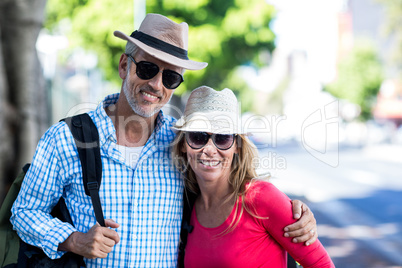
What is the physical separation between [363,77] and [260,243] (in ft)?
155

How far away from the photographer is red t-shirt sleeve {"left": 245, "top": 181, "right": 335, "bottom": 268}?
2.43m

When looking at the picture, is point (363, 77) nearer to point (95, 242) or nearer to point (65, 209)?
point (65, 209)

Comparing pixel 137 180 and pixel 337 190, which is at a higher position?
pixel 137 180

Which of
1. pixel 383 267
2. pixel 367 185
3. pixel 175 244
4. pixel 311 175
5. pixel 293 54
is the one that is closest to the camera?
pixel 175 244

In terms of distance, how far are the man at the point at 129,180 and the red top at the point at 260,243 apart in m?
0.08

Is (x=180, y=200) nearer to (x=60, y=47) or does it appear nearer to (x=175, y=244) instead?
(x=175, y=244)

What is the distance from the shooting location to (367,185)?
672 inches

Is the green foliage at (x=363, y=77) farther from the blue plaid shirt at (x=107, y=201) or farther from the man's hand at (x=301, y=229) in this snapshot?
the blue plaid shirt at (x=107, y=201)

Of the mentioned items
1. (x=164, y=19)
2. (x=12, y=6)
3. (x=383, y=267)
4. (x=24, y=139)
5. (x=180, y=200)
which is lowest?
(x=383, y=267)

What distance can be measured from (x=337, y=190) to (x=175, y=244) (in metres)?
14.1

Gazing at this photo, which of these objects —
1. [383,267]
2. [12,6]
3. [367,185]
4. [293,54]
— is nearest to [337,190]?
[367,185]

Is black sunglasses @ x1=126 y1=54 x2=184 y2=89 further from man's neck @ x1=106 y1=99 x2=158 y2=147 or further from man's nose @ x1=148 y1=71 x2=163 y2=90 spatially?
man's neck @ x1=106 y1=99 x2=158 y2=147

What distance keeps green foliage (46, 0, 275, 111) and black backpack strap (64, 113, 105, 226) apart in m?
11.8

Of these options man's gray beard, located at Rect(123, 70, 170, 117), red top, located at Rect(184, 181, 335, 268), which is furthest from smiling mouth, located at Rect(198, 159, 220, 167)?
man's gray beard, located at Rect(123, 70, 170, 117)
